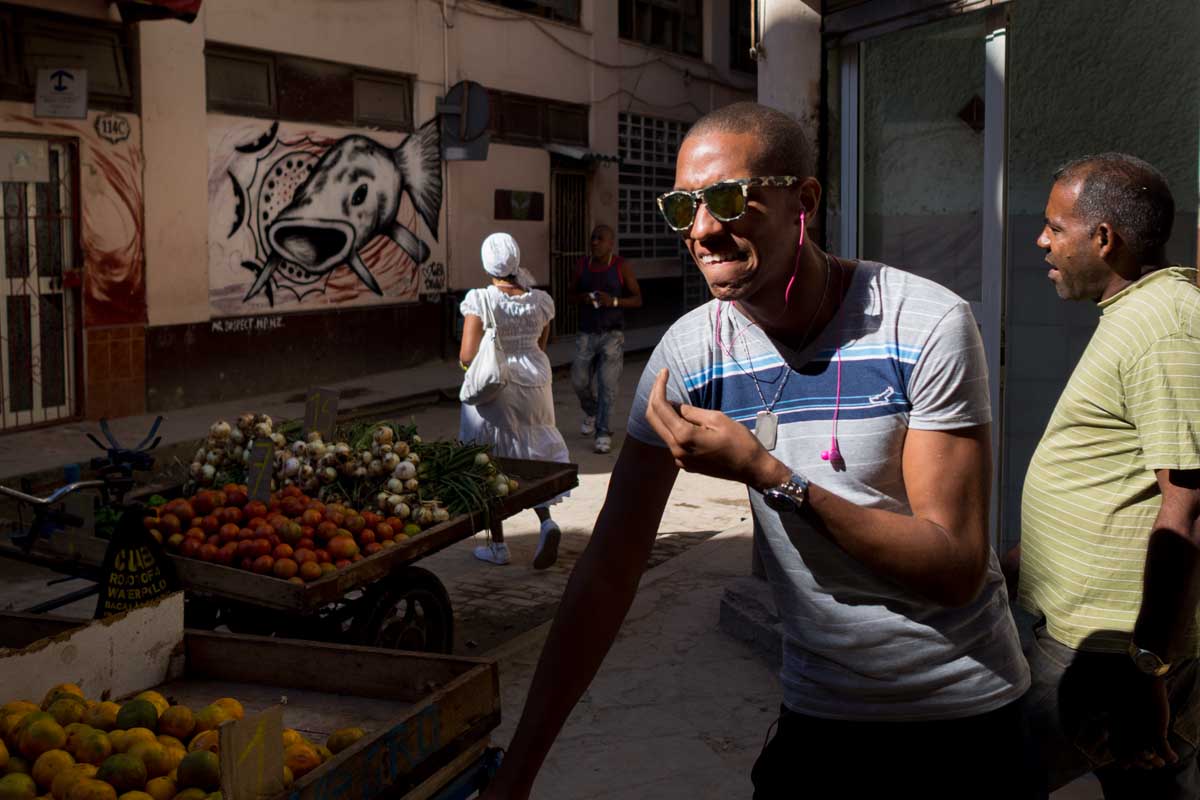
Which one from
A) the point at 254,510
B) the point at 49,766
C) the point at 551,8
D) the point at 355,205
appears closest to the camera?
the point at 49,766

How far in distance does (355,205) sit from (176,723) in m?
13.9

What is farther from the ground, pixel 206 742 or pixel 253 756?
pixel 253 756

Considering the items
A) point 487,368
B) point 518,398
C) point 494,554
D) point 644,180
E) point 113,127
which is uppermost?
point 644,180

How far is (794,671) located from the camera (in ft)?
7.63

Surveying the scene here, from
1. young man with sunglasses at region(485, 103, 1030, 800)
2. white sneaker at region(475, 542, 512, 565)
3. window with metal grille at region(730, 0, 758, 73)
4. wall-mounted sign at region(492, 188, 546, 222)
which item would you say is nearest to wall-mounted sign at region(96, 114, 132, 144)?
wall-mounted sign at region(492, 188, 546, 222)

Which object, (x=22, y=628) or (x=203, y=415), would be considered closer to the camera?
(x=22, y=628)

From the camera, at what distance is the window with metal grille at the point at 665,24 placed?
23.3 metres

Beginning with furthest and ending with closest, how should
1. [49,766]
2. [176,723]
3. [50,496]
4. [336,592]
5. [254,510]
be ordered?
[254,510] < [50,496] < [336,592] < [176,723] < [49,766]

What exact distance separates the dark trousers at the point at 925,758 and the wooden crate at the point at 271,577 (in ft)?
8.88

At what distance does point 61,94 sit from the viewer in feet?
38.6

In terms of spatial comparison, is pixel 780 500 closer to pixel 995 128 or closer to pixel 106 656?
pixel 106 656

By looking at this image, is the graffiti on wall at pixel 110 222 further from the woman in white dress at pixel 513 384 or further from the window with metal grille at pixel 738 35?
the window with metal grille at pixel 738 35

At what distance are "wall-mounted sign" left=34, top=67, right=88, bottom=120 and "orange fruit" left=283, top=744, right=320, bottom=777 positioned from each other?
10447 mm

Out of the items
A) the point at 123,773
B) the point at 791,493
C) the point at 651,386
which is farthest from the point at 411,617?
the point at 791,493
